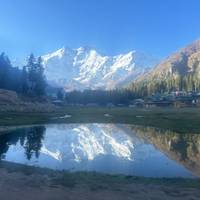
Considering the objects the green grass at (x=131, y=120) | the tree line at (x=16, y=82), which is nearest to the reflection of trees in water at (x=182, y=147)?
the green grass at (x=131, y=120)

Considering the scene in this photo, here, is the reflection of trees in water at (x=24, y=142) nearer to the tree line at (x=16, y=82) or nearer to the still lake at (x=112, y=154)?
the still lake at (x=112, y=154)

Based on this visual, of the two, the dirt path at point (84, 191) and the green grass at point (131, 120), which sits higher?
the green grass at point (131, 120)

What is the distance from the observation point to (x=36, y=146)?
52219mm

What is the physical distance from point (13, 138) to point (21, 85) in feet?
435

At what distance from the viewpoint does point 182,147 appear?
4916 cm

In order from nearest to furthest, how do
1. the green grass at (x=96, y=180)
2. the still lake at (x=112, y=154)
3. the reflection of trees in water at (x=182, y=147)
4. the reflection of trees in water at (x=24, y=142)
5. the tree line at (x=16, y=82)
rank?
the green grass at (x=96, y=180) → the still lake at (x=112, y=154) → the reflection of trees in water at (x=182, y=147) → the reflection of trees in water at (x=24, y=142) → the tree line at (x=16, y=82)

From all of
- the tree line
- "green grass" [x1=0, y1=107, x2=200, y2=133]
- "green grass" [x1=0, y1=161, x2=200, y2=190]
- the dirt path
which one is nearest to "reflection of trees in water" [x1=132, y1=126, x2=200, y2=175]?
"green grass" [x1=0, y1=161, x2=200, y2=190]

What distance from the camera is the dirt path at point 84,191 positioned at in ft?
73.7

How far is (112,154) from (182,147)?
10.2 m

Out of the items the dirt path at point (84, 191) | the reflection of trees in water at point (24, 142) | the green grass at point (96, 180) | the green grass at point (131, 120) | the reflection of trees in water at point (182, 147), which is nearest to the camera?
the dirt path at point (84, 191)

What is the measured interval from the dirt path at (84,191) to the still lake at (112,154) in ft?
24.9

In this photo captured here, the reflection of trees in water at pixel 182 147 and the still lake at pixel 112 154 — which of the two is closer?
the still lake at pixel 112 154

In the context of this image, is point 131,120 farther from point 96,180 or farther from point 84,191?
point 84,191

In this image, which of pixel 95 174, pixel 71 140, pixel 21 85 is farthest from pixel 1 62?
pixel 95 174
